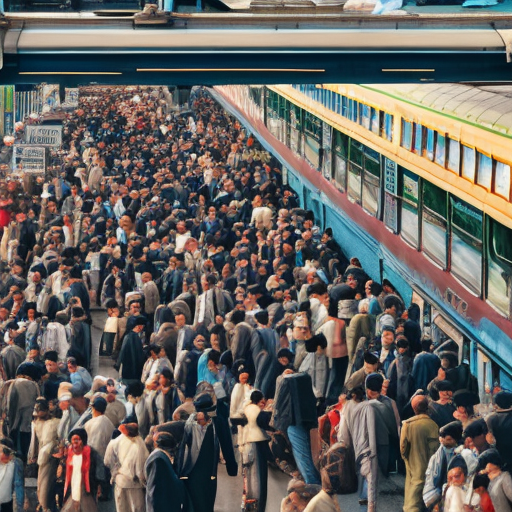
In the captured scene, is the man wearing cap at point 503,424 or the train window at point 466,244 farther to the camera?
the train window at point 466,244

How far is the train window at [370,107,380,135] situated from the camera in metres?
13.8

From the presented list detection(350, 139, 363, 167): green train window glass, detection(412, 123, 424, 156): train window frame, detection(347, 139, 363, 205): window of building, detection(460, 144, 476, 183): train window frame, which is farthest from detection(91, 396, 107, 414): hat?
detection(350, 139, 363, 167): green train window glass

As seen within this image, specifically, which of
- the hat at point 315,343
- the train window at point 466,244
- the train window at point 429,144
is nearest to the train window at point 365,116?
the train window at point 429,144

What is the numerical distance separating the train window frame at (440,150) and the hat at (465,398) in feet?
6.99

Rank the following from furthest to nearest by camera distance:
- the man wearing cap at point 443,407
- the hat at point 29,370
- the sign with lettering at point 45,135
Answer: the sign with lettering at point 45,135 → the hat at point 29,370 → the man wearing cap at point 443,407

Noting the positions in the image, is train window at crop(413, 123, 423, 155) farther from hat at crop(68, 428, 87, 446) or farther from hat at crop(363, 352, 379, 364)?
hat at crop(68, 428, 87, 446)

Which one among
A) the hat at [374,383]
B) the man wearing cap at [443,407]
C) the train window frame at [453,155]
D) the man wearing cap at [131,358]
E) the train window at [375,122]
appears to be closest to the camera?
the man wearing cap at [443,407]

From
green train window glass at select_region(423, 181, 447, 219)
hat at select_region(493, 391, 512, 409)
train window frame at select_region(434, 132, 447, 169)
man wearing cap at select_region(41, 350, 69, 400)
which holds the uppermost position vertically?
train window frame at select_region(434, 132, 447, 169)

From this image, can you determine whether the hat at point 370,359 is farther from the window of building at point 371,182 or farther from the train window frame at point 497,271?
the window of building at point 371,182

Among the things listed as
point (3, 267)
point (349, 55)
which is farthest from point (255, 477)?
point (3, 267)

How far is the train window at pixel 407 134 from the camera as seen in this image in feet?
39.9

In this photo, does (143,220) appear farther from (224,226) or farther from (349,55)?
(349,55)

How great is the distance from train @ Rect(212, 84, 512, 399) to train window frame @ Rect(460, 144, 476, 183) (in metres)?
0.01

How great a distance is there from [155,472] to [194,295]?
505 centimetres
